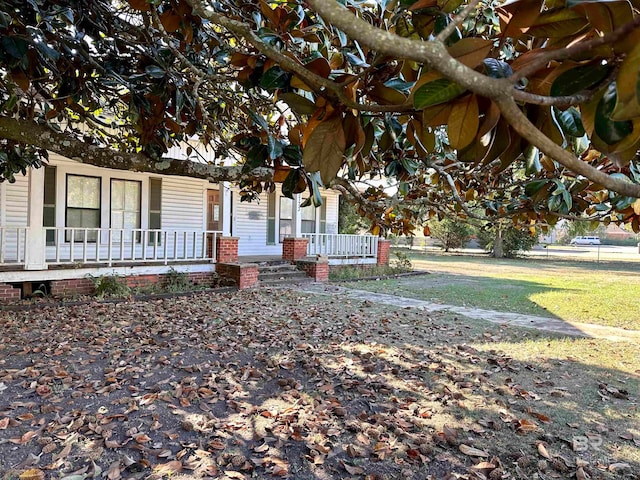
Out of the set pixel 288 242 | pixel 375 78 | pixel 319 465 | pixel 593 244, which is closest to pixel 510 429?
pixel 319 465

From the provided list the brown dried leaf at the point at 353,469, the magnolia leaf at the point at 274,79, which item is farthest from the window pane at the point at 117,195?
the magnolia leaf at the point at 274,79

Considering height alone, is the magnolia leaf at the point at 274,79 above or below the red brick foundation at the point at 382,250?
above

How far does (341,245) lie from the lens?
14945 millimetres

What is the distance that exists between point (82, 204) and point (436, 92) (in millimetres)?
11362

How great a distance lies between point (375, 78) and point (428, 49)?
72 centimetres

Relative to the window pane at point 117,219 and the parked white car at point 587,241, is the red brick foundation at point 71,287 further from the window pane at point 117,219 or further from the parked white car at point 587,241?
the parked white car at point 587,241

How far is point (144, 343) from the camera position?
5.46m

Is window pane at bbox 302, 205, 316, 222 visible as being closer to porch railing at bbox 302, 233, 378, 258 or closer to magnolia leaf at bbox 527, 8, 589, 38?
porch railing at bbox 302, 233, 378, 258

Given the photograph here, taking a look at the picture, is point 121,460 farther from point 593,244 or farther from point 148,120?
point 593,244

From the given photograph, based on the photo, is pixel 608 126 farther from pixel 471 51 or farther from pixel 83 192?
pixel 83 192

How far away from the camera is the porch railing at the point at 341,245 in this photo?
555 inches

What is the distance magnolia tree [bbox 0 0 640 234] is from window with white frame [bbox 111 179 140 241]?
243 inches

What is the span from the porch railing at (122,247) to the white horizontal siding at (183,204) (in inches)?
21.5

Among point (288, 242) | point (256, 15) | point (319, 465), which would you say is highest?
point (256, 15)
